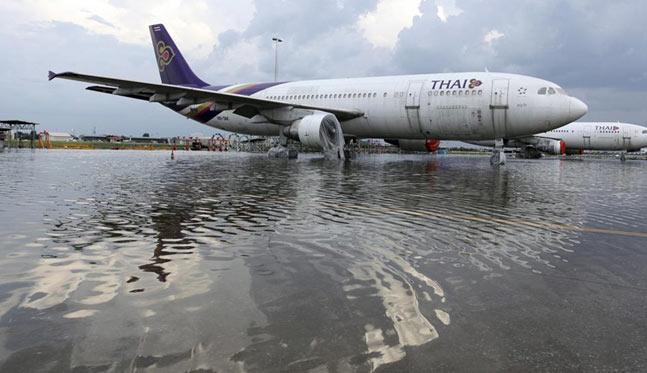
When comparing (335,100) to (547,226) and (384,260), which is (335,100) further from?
(384,260)

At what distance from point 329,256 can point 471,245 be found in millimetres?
1456

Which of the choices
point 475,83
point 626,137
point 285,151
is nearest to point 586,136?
point 626,137

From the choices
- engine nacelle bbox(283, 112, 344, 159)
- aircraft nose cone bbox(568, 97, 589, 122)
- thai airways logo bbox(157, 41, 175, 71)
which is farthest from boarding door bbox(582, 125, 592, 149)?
thai airways logo bbox(157, 41, 175, 71)

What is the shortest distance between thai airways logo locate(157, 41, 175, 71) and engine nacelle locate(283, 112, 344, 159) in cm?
1026

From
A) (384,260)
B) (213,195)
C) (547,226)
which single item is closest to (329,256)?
(384,260)

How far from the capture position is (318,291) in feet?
10.1

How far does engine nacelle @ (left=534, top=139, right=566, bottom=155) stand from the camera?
3791cm

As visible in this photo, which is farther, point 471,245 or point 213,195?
point 213,195

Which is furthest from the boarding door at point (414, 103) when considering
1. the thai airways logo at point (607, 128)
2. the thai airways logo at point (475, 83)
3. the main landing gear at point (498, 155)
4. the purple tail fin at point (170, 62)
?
the thai airways logo at point (607, 128)

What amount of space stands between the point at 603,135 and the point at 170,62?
114 feet

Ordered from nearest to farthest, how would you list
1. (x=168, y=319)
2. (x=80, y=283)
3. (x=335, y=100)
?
(x=168, y=319) → (x=80, y=283) → (x=335, y=100)

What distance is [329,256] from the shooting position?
401 centimetres

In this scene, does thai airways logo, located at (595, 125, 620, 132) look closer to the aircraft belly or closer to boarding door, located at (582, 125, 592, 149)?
boarding door, located at (582, 125, 592, 149)

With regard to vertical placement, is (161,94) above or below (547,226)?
above
